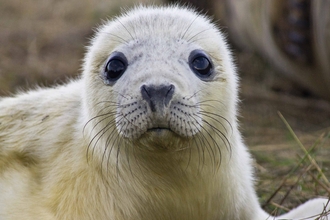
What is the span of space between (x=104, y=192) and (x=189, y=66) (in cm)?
93

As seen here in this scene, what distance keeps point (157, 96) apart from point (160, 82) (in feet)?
0.25

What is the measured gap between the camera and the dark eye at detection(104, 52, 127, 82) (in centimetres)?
368

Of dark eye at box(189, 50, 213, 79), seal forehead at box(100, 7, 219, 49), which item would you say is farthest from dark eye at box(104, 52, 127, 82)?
dark eye at box(189, 50, 213, 79)

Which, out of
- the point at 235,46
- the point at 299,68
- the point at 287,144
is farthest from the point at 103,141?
the point at 235,46

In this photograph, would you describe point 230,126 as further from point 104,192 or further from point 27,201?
point 27,201

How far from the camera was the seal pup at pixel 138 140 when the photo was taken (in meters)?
3.45

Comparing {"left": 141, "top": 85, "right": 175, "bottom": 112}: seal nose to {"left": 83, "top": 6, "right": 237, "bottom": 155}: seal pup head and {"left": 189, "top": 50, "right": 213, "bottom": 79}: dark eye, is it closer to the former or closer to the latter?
{"left": 83, "top": 6, "right": 237, "bottom": 155}: seal pup head

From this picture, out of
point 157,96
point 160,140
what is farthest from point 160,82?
point 160,140

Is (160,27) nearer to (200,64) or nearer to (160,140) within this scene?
(200,64)

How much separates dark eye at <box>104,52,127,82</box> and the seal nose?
0.46m

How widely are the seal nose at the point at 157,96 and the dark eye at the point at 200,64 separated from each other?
1.54 feet

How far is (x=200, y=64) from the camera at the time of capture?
3.71m

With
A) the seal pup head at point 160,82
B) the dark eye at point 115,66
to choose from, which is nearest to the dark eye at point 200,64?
the seal pup head at point 160,82

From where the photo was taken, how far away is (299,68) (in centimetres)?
805
